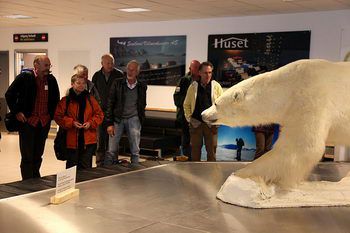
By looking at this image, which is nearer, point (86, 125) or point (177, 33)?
point (86, 125)

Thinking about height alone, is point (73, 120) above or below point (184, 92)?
below

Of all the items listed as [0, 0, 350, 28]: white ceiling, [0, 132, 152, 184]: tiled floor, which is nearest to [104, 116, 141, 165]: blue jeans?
[0, 132, 152, 184]: tiled floor

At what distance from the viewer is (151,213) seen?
189cm

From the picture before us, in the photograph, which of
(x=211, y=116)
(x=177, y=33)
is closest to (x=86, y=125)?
(x=211, y=116)

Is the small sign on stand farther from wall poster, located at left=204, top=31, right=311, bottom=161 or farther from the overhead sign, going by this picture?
the overhead sign

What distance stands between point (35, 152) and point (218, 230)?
2704 mm

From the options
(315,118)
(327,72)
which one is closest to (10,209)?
(315,118)

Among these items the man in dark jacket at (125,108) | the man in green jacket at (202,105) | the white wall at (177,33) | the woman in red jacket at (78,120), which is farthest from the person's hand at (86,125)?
the white wall at (177,33)

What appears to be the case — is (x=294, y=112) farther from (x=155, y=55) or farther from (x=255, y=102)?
(x=155, y=55)

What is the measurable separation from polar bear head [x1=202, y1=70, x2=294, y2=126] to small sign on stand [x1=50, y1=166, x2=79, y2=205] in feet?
2.57

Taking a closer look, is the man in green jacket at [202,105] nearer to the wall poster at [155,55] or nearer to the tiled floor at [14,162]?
the tiled floor at [14,162]

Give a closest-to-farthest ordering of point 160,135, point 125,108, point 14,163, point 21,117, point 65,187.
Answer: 1. point 65,187
2. point 21,117
3. point 125,108
4. point 14,163
5. point 160,135

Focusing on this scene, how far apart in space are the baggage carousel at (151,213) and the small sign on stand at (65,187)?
31 mm

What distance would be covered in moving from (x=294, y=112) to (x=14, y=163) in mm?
4775
